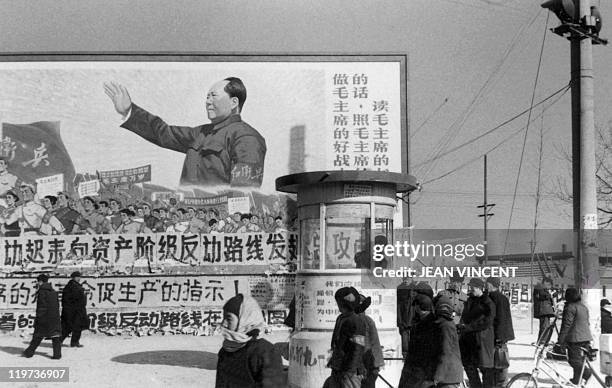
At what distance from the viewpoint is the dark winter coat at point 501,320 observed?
9.36m

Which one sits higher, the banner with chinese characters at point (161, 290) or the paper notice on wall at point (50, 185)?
the paper notice on wall at point (50, 185)

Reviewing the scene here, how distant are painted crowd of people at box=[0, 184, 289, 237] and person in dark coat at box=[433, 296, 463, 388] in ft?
40.2

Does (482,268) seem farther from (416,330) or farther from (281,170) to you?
(281,170)

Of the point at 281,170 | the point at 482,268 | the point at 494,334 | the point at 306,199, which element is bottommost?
the point at 494,334

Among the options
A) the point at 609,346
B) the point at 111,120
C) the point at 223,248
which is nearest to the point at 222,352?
the point at 609,346

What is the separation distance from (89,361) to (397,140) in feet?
28.7

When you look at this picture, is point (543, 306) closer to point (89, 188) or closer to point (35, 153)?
point (89, 188)

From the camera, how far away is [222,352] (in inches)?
170

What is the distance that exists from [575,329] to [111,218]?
12.1m

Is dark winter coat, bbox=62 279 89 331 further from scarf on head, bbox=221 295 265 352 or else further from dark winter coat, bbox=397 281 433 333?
scarf on head, bbox=221 295 265 352

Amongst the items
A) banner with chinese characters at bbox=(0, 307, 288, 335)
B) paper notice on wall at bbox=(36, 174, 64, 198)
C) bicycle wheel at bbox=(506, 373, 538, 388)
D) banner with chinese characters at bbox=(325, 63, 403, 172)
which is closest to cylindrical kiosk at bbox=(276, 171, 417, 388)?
bicycle wheel at bbox=(506, 373, 538, 388)

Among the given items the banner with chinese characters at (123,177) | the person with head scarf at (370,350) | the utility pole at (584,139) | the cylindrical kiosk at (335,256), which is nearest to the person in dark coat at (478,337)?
the person with head scarf at (370,350)

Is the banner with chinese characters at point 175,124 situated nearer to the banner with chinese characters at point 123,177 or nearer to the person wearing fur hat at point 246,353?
the banner with chinese characters at point 123,177

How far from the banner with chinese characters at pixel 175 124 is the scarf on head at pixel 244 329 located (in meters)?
14.4
